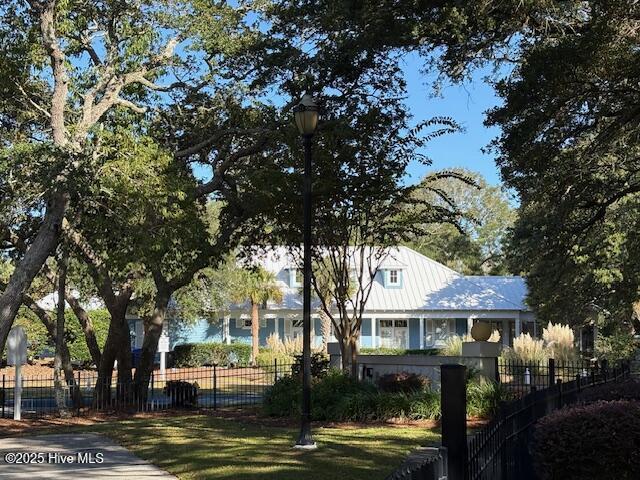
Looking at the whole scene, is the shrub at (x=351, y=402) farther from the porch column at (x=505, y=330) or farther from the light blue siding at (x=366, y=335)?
the porch column at (x=505, y=330)

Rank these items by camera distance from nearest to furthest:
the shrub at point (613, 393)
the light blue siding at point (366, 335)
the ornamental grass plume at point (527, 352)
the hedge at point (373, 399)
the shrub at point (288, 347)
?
the shrub at point (613, 393) < the hedge at point (373, 399) < the ornamental grass plume at point (527, 352) < the shrub at point (288, 347) < the light blue siding at point (366, 335)

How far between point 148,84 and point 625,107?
10947mm

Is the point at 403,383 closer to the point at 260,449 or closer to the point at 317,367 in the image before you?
the point at 317,367

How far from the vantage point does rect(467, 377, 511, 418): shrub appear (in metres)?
14.2

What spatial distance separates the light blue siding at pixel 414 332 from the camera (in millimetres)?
44375

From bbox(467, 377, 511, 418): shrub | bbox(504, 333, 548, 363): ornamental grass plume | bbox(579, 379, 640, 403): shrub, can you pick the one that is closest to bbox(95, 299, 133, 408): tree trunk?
bbox(467, 377, 511, 418): shrub

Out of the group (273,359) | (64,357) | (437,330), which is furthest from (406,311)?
(64,357)

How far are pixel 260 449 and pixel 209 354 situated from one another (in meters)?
30.5

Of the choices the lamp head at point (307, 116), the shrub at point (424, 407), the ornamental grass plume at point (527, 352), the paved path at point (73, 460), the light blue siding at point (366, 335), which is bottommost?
the paved path at point (73, 460)

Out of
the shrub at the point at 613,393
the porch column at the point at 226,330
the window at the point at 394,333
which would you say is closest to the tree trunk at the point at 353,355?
the shrub at the point at 613,393

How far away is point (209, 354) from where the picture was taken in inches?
1593

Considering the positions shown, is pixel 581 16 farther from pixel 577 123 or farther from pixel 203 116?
pixel 203 116

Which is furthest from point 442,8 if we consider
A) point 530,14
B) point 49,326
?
point 49,326

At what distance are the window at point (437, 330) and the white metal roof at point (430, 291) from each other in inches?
68.2
